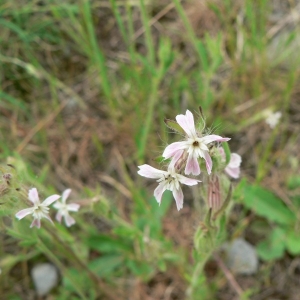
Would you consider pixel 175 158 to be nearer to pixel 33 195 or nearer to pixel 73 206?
pixel 33 195

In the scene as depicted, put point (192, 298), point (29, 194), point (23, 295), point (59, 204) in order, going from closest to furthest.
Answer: point (29, 194) → point (59, 204) → point (192, 298) → point (23, 295)

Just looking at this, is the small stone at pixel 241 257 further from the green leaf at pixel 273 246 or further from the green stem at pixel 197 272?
the green stem at pixel 197 272

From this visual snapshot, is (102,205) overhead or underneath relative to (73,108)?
overhead

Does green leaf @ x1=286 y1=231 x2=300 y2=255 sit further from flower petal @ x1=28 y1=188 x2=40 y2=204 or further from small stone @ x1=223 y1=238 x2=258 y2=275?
flower petal @ x1=28 y1=188 x2=40 y2=204

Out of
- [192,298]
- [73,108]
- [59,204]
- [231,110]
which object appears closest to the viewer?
[59,204]

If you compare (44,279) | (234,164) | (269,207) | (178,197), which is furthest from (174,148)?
(44,279)

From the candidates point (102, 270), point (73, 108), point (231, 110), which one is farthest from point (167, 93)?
point (102, 270)

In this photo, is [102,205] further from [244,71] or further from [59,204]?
[244,71]
